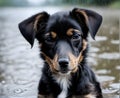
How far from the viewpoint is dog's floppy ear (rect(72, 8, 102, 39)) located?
8.41 m

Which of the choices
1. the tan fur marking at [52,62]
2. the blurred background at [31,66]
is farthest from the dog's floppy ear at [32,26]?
the blurred background at [31,66]

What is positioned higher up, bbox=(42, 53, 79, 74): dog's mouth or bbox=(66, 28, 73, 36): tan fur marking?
bbox=(66, 28, 73, 36): tan fur marking

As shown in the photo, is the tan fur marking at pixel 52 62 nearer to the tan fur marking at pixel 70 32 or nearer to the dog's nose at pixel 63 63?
the dog's nose at pixel 63 63

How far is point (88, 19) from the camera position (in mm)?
8422

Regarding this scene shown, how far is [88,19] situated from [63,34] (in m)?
0.58

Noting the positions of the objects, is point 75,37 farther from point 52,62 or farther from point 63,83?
point 63,83

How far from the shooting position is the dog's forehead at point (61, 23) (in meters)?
8.15

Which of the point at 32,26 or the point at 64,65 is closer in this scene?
the point at 64,65

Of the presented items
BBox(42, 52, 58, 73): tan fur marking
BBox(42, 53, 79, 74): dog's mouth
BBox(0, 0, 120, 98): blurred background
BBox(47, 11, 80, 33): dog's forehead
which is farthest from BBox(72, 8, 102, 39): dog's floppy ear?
BBox(0, 0, 120, 98): blurred background

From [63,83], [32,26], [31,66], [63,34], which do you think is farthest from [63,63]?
[31,66]

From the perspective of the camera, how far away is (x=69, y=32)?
26.7 ft

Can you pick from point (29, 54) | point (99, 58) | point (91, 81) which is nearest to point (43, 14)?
point (91, 81)

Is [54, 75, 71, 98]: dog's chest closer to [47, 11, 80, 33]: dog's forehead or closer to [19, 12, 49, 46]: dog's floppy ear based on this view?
[19, 12, 49, 46]: dog's floppy ear

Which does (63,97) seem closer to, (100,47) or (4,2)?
(100,47)
